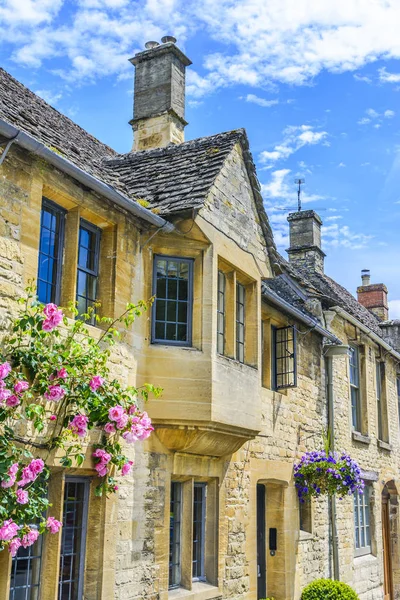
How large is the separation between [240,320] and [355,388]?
298 inches

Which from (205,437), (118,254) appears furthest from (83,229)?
(205,437)

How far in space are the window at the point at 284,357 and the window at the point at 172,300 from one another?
380 cm

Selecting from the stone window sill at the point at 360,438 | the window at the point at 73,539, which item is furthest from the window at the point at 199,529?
the stone window sill at the point at 360,438

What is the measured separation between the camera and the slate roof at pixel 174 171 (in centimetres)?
920

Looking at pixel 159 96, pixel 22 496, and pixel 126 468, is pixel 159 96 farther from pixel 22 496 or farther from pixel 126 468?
pixel 22 496

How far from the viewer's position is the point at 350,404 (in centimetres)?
1608

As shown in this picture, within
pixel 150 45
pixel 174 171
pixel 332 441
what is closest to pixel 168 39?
pixel 150 45

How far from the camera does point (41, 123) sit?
891 cm

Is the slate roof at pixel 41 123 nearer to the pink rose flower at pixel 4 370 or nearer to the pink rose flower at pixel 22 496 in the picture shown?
the pink rose flower at pixel 4 370

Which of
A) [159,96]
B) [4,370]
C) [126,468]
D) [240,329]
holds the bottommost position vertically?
[126,468]

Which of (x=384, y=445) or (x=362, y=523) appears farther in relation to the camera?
(x=384, y=445)

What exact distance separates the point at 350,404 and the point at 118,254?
9347 millimetres

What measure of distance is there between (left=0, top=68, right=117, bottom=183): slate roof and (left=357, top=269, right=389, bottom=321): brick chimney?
47.5 ft

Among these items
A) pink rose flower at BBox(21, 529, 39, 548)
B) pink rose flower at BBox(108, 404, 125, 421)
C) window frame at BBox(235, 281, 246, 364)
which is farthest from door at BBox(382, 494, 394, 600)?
pink rose flower at BBox(21, 529, 39, 548)
